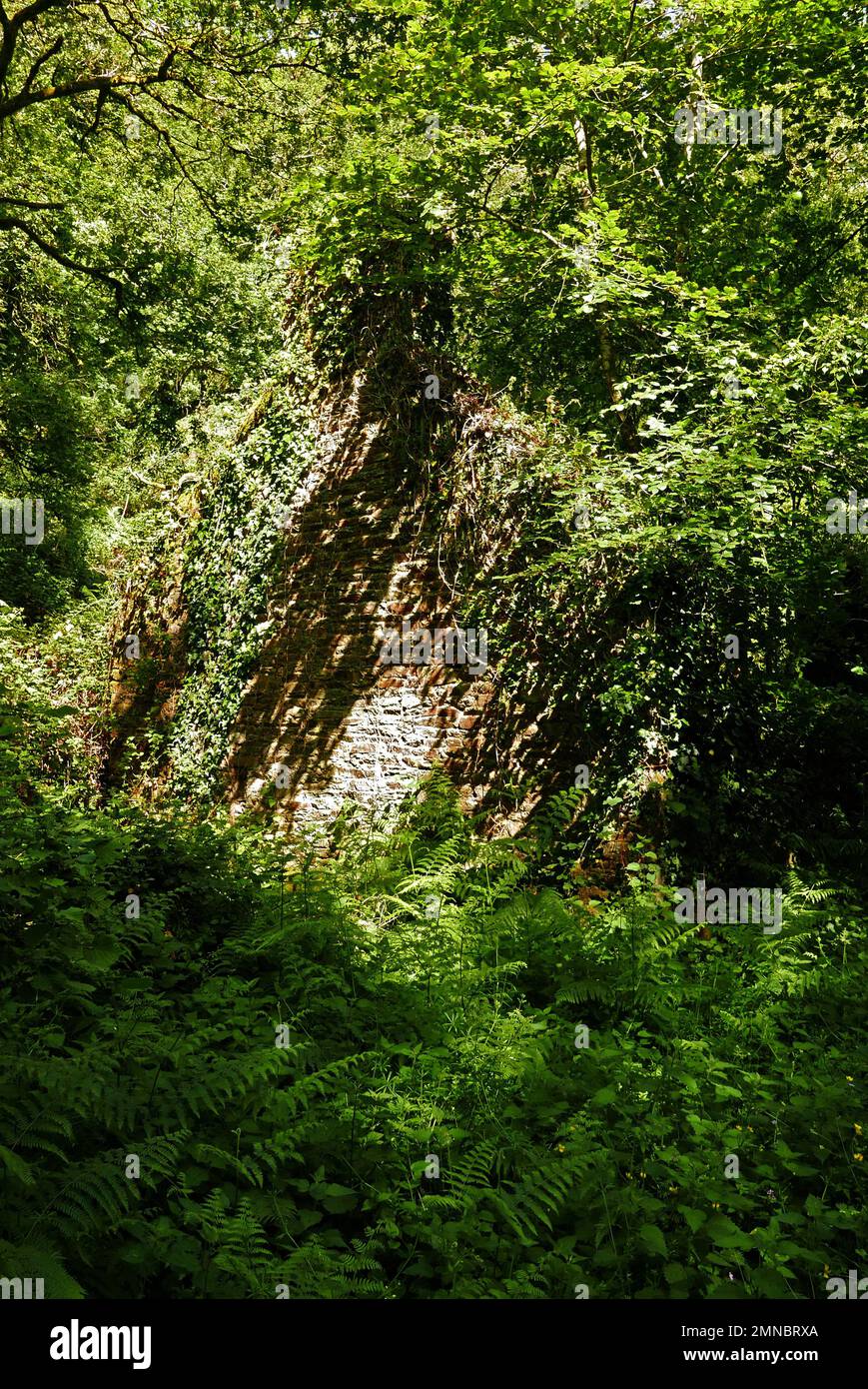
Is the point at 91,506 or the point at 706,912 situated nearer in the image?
the point at 706,912

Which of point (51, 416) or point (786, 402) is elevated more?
point (51, 416)

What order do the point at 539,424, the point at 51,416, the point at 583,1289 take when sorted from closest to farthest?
the point at 583,1289 < the point at 539,424 < the point at 51,416

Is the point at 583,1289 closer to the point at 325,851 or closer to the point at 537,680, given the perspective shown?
the point at 537,680

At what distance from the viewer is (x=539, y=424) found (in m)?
9.26

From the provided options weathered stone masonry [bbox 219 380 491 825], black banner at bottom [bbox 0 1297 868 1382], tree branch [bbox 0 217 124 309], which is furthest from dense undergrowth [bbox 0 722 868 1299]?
tree branch [bbox 0 217 124 309]

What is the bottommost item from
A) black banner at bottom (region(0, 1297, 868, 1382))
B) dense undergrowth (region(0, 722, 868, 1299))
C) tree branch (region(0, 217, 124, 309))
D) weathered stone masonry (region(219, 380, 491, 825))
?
black banner at bottom (region(0, 1297, 868, 1382))

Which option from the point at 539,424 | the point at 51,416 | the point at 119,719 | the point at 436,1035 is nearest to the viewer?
A: the point at 436,1035

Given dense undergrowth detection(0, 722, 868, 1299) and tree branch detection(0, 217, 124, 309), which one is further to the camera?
tree branch detection(0, 217, 124, 309)

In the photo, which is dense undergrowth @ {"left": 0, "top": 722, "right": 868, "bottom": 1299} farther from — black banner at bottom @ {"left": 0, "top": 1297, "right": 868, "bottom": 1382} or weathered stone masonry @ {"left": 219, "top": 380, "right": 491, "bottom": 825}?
weathered stone masonry @ {"left": 219, "top": 380, "right": 491, "bottom": 825}

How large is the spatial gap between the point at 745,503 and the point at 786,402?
37.3 inches

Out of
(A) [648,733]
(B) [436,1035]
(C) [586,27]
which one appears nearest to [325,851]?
(A) [648,733]

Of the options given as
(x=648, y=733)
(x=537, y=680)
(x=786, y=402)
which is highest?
(x=786, y=402)
